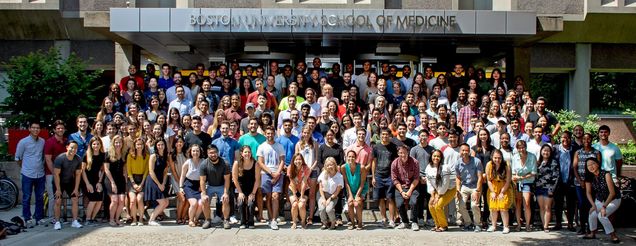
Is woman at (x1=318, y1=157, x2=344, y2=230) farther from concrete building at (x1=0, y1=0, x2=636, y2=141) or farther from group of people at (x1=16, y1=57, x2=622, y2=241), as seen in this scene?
concrete building at (x1=0, y1=0, x2=636, y2=141)

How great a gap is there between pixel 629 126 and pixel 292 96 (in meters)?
15.4

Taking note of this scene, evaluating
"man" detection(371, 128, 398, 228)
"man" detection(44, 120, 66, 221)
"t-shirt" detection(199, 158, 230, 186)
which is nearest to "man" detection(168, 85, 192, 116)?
"man" detection(44, 120, 66, 221)

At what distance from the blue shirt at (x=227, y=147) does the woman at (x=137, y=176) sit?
1.44m

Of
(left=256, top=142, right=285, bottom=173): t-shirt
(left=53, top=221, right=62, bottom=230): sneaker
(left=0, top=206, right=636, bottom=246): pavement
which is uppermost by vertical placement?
(left=256, top=142, right=285, bottom=173): t-shirt

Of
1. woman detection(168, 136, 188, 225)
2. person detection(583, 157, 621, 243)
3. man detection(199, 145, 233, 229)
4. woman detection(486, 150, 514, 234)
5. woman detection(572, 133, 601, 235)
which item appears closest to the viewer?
person detection(583, 157, 621, 243)

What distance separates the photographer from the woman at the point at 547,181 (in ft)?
42.3

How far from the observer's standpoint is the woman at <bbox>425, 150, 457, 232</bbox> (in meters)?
12.8

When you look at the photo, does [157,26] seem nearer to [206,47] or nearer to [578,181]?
[206,47]

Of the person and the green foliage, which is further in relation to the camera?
the green foliage

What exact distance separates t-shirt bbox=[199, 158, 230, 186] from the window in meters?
17.1

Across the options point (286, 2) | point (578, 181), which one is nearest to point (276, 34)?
point (286, 2)

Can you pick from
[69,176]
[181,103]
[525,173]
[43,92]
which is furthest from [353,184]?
[43,92]

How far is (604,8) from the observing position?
74.5 ft

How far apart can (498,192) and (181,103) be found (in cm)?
724
